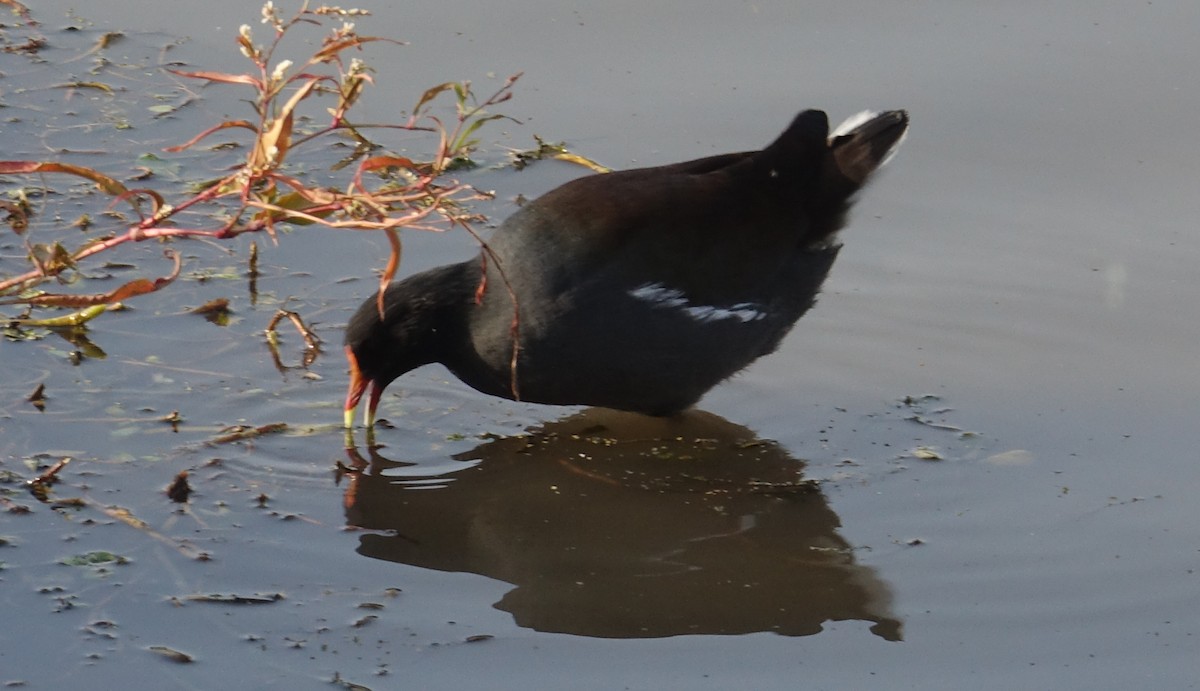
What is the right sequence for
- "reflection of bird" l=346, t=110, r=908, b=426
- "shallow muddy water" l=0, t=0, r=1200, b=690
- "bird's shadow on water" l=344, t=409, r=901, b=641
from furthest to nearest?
"reflection of bird" l=346, t=110, r=908, b=426
"bird's shadow on water" l=344, t=409, r=901, b=641
"shallow muddy water" l=0, t=0, r=1200, b=690

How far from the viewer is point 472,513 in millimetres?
4180

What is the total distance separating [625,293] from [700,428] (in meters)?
0.51

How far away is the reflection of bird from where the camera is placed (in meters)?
4.56

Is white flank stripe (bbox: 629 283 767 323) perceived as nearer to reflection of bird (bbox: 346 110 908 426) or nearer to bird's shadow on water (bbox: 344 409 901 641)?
reflection of bird (bbox: 346 110 908 426)

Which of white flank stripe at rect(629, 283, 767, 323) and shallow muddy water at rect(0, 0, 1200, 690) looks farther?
white flank stripe at rect(629, 283, 767, 323)

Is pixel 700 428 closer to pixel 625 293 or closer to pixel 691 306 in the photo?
pixel 691 306

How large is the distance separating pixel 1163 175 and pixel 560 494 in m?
2.86

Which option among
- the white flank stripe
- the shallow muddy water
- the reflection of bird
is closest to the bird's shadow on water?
the shallow muddy water

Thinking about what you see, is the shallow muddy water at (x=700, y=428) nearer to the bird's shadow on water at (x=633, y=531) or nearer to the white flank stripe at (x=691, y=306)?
the bird's shadow on water at (x=633, y=531)

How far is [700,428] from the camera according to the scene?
190 inches

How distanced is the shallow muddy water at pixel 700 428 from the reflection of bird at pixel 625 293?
0.18 metres

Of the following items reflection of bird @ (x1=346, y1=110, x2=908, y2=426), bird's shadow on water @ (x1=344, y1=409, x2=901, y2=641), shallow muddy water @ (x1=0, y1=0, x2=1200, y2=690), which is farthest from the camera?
reflection of bird @ (x1=346, y1=110, x2=908, y2=426)

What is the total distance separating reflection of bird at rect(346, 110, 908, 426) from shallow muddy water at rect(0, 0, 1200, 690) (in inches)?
7.0

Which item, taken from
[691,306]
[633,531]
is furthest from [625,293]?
[633,531]
